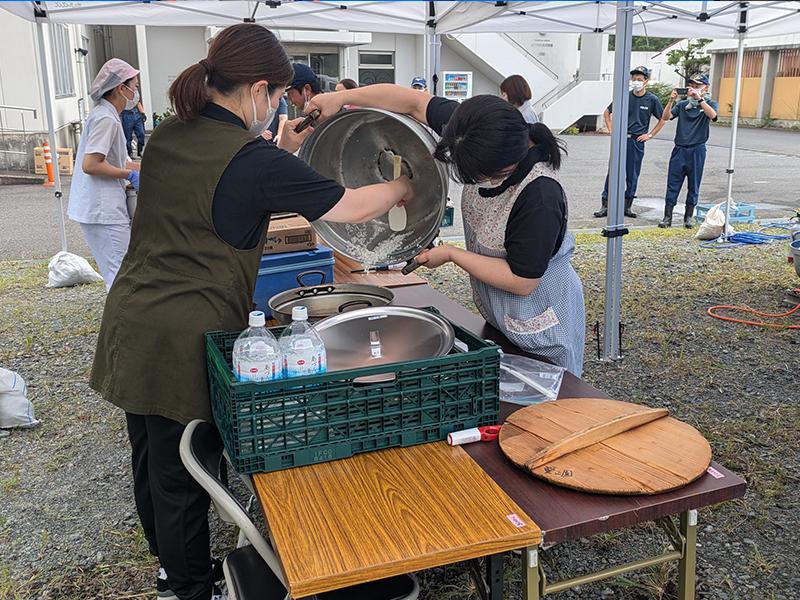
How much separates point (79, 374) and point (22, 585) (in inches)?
79.5

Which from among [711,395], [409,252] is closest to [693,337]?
[711,395]

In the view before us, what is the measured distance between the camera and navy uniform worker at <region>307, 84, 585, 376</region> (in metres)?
1.82

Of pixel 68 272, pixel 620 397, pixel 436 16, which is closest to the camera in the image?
pixel 620 397

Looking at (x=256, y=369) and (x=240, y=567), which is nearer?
(x=256, y=369)

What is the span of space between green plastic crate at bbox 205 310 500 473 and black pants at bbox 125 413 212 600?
0.24 m

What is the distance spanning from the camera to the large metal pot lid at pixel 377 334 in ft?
5.90

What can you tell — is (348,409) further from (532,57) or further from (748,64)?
(748,64)

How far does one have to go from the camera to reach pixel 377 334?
183 cm

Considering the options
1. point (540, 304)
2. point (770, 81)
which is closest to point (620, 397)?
point (540, 304)

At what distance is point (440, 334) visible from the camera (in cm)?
177

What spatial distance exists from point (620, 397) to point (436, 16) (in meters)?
4.10

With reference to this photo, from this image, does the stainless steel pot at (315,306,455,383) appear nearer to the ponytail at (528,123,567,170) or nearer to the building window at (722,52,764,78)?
the ponytail at (528,123,567,170)

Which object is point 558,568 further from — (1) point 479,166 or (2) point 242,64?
(2) point 242,64

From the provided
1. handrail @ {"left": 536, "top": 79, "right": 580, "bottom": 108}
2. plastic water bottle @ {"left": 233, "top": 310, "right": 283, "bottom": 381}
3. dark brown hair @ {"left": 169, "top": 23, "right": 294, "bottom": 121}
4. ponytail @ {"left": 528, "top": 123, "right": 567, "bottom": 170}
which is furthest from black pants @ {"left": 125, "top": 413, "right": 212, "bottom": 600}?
handrail @ {"left": 536, "top": 79, "right": 580, "bottom": 108}
